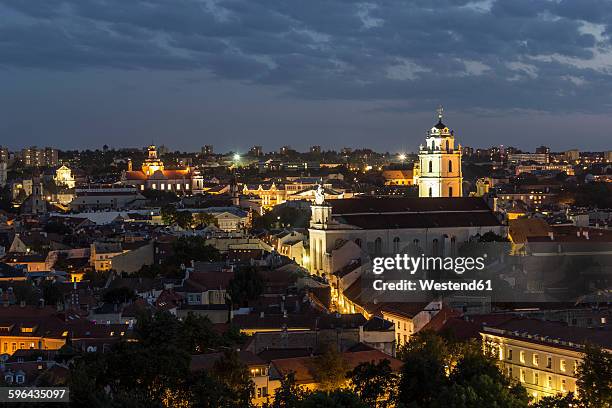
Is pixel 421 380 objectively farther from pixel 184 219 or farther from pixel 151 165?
pixel 151 165

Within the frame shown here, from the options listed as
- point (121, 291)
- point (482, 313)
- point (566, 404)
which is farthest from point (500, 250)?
point (566, 404)

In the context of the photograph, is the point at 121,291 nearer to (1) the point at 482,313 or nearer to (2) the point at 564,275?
(1) the point at 482,313

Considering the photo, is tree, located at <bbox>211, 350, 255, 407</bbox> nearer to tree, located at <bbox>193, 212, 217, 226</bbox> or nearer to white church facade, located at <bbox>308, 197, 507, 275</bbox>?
white church facade, located at <bbox>308, 197, 507, 275</bbox>

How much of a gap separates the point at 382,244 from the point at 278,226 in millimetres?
23645

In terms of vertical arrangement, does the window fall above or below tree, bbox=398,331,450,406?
above

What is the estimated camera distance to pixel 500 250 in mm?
51719

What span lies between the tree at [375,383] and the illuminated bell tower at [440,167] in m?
36.9

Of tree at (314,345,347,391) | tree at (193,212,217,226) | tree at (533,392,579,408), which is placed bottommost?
tree at (533,392,579,408)

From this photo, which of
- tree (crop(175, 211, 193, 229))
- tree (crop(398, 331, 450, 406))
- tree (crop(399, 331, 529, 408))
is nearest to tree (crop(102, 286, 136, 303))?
tree (crop(399, 331, 529, 408))

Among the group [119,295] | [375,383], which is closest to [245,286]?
[119,295]

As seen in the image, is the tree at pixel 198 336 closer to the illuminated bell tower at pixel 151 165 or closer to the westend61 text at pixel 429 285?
the westend61 text at pixel 429 285

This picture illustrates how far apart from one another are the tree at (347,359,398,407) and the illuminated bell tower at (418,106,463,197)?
121 ft

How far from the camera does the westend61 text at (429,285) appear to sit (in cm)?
4353

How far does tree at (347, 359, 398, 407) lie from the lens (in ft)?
91.5
